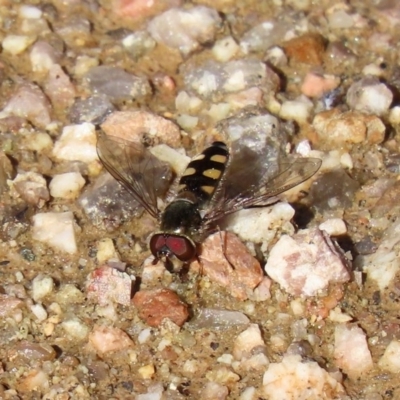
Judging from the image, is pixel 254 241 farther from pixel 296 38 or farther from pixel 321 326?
pixel 296 38

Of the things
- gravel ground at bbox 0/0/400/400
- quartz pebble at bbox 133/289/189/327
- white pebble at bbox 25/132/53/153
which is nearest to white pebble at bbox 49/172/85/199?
gravel ground at bbox 0/0/400/400

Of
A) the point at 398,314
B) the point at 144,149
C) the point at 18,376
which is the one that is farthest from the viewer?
the point at 144,149

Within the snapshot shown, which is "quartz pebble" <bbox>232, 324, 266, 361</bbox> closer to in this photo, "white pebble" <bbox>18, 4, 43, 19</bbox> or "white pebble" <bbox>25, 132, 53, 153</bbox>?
"white pebble" <bbox>25, 132, 53, 153</bbox>

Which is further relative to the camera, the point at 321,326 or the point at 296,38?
the point at 296,38

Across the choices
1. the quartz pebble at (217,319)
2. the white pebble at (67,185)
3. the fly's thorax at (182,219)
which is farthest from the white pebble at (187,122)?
the quartz pebble at (217,319)

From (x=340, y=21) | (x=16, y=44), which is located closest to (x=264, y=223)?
(x=340, y=21)

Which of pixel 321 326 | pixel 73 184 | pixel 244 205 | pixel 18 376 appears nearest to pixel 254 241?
pixel 244 205
